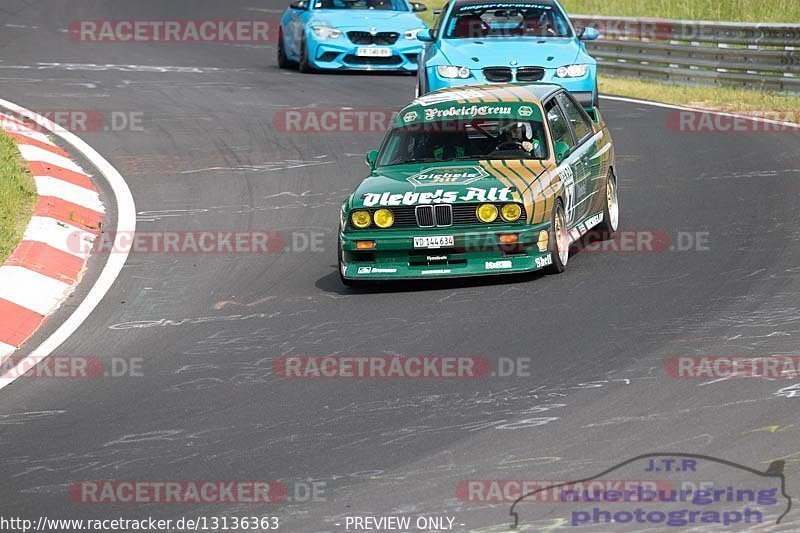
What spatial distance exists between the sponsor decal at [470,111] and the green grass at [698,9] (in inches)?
601

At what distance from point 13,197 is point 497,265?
188 inches

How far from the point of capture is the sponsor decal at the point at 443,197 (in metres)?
10.4

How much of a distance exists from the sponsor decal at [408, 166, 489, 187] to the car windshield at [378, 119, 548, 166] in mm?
294

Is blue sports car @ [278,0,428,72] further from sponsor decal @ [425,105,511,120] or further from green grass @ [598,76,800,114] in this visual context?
sponsor decal @ [425,105,511,120]

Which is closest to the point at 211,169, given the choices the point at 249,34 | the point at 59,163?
the point at 59,163

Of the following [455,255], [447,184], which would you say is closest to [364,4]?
[447,184]

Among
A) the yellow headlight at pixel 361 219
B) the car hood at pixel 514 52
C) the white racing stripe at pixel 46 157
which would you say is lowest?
the white racing stripe at pixel 46 157

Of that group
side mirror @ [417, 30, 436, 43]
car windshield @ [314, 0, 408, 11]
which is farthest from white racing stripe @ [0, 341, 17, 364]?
car windshield @ [314, 0, 408, 11]

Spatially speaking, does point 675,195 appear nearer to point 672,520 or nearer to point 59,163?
point 59,163

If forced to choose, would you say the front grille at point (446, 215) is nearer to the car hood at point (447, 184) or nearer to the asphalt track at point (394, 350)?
the car hood at point (447, 184)

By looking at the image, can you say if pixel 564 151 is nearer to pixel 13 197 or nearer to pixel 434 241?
pixel 434 241

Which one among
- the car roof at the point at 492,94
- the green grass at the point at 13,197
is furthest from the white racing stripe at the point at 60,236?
the car roof at the point at 492,94

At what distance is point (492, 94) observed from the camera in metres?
11.9

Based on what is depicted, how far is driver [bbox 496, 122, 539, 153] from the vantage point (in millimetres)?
11289
